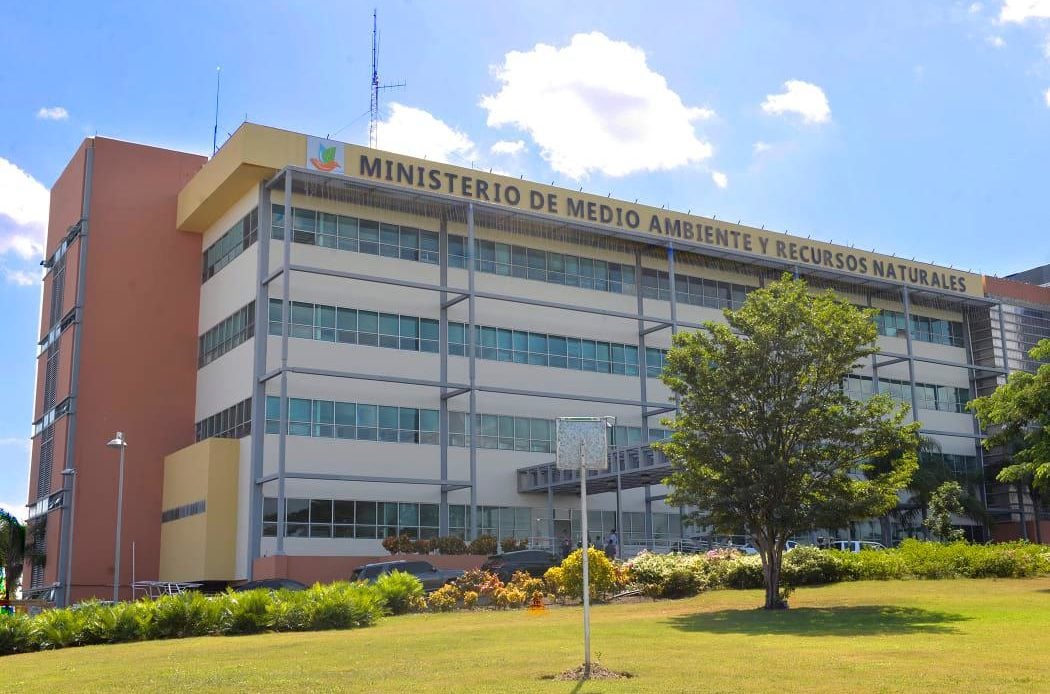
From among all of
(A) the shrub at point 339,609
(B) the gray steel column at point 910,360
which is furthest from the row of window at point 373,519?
(B) the gray steel column at point 910,360

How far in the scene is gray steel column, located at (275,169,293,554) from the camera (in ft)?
141

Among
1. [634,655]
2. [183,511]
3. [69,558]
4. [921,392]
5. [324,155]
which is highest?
[324,155]

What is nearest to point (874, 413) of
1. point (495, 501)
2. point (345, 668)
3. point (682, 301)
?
point (345, 668)

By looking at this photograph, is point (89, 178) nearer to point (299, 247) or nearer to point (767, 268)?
point (299, 247)

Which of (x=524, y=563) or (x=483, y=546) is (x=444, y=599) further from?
(x=483, y=546)

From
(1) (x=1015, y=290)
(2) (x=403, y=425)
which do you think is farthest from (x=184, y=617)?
(1) (x=1015, y=290)

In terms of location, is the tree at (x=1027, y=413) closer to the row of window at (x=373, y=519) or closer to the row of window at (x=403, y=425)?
the row of window at (x=403, y=425)

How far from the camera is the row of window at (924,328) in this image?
6388 cm

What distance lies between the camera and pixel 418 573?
3591 centimetres

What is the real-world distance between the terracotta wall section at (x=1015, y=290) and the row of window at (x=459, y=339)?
80.8 ft

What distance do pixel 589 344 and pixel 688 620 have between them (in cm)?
3018

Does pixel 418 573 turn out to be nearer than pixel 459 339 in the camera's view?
Yes

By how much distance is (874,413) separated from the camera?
26.6m

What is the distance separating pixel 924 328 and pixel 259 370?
40.1m
